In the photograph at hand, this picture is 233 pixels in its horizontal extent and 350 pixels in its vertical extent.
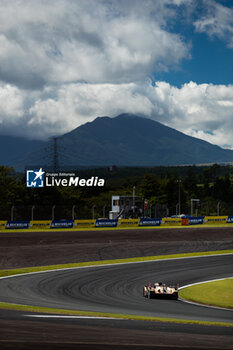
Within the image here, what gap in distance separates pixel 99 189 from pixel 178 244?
4296 inches

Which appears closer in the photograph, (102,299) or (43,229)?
(102,299)

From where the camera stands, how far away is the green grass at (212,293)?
80.0 ft

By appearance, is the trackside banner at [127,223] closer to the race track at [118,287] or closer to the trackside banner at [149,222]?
the trackside banner at [149,222]

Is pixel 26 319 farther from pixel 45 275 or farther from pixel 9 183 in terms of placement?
pixel 9 183

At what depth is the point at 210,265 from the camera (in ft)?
126

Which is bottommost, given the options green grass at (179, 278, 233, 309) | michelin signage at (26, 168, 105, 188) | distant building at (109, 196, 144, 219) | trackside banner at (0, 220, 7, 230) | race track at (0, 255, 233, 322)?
green grass at (179, 278, 233, 309)

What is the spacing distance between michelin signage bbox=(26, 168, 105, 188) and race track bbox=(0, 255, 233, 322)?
45.2 m

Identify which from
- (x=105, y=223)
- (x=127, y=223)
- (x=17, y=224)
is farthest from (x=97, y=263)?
(x=127, y=223)

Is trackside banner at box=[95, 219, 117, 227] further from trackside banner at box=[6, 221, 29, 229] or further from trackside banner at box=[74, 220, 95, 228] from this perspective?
trackside banner at box=[6, 221, 29, 229]

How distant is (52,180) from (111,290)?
59.0 metres

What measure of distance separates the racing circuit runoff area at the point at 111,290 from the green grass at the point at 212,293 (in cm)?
152

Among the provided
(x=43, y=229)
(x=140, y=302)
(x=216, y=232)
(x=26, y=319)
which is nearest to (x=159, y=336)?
(x=26, y=319)

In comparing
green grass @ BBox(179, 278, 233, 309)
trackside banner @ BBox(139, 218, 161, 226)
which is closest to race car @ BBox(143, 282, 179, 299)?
green grass @ BBox(179, 278, 233, 309)

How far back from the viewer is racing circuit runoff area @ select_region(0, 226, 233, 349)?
419 inches
